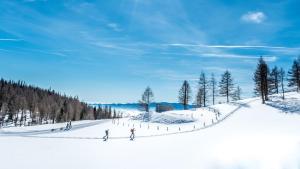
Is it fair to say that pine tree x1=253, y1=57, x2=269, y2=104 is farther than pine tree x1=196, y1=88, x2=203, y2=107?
No

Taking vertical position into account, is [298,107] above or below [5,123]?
above

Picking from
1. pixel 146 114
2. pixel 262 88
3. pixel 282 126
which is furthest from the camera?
pixel 262 88

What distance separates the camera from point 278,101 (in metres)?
79.1

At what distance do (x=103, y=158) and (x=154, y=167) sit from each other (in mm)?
5704

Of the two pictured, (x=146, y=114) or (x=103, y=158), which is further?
(x=146, y=114)

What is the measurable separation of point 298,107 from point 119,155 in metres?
59.3

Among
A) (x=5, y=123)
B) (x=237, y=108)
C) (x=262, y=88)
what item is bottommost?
(x=5, y=123)

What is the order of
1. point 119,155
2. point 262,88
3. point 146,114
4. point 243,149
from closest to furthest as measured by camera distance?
point 119,155, point 243,149, point 146,114, point 262,88

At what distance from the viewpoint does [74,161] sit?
21656 millimetres

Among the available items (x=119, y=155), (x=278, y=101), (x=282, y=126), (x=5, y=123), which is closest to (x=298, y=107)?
(x=278, y=101)

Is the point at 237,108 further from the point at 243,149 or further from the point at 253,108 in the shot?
the point at 243,149

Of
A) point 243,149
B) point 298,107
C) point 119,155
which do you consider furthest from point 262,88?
point 119,155

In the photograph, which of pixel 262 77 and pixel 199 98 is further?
pixel 199 98

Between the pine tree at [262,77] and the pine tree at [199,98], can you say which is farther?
the pine tree at [199,98]
